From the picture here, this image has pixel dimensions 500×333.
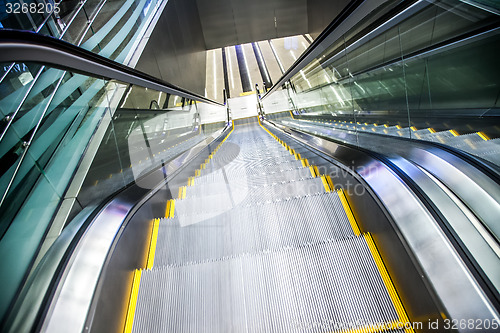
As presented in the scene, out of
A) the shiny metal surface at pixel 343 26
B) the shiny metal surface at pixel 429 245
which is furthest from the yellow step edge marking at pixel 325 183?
the shiny metal surface at pixel 343 26

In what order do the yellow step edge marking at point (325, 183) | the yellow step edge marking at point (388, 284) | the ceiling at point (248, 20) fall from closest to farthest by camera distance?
the yellow step edge marking at point (388, 284)
the yellow step edge marking at point (325, 183)
the ceiling at point (248, 20)

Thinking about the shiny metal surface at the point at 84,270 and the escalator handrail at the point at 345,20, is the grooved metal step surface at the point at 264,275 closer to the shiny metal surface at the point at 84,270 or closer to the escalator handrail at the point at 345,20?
the shiny metal surface at the point at 84,270

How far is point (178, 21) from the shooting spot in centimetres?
1155

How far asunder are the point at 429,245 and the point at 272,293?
736 mm

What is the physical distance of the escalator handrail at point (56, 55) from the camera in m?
1.12

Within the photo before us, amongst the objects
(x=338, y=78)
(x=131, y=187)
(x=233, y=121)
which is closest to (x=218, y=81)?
(x=233, y=121)

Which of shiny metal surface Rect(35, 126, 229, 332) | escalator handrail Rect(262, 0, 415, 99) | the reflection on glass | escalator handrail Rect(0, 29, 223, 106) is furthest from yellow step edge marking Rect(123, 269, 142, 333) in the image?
escalator handrail Rect(262, 0, 415, 99)

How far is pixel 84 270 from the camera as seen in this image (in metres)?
1.25

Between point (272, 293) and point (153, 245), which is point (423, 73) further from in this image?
point (153, 245)

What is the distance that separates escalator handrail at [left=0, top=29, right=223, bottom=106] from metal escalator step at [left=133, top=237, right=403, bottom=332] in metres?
1.21

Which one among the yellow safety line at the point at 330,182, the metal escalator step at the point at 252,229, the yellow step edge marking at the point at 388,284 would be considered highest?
the yellow safety line at the point at 330,182

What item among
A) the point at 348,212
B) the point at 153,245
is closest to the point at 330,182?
the point at 348,212

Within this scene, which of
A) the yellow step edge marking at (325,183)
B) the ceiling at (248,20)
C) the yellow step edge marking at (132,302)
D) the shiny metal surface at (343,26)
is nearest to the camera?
the yellow step edge marking at (132,302)

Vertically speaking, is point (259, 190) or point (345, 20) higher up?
point (345, 20)
